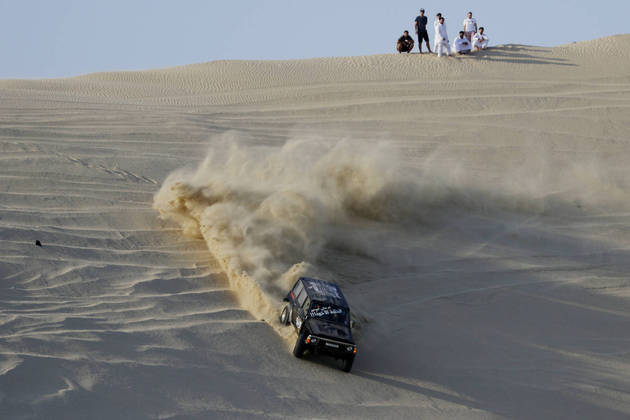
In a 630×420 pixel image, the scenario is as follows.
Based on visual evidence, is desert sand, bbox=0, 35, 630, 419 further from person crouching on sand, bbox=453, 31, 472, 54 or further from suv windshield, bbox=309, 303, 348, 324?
person crouching on sand, bbox=453, 31, 472, 54

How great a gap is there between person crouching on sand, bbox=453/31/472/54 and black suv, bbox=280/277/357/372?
58.6 ft

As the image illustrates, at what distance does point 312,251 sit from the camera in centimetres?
1254

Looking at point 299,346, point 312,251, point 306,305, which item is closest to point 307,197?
point 312,251

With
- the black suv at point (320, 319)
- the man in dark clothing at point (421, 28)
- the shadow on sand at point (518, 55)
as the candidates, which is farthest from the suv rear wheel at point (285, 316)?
the shadow on sand at point (518, 55)

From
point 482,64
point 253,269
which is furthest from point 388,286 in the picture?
point 482,64

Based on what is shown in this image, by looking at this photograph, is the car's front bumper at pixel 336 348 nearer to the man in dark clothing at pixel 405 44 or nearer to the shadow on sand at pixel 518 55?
the man in dark clothing at pixel 405 44

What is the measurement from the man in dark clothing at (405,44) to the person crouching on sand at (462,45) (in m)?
1.62

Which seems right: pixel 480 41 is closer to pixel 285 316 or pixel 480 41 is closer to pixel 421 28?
pixel 421 28

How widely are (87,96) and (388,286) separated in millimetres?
13693

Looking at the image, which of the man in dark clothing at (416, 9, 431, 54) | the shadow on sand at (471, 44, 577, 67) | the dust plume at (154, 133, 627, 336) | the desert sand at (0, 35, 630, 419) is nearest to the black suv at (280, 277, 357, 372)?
the desert sand at (0, 35, 630, 419)

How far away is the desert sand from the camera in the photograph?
350 inches

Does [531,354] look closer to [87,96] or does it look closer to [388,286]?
[388,286]

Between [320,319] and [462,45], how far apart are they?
18.8 metres

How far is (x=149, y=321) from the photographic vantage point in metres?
9.92
